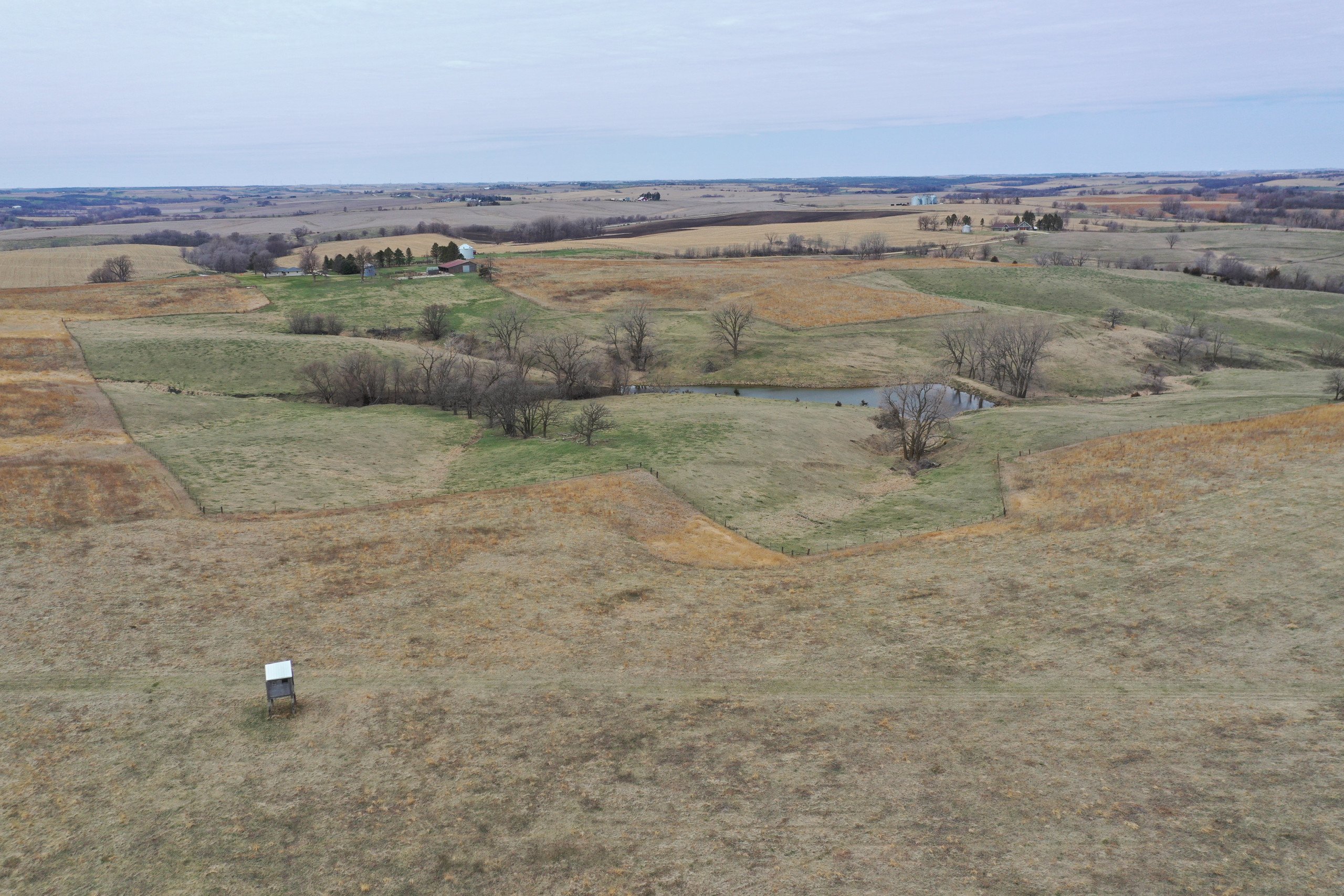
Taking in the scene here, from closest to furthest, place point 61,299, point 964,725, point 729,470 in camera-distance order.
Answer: point 964,725
point 729,470
point 61,299

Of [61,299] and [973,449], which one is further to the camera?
[61,299]

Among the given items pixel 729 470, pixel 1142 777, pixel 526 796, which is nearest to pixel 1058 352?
pixel 729 470

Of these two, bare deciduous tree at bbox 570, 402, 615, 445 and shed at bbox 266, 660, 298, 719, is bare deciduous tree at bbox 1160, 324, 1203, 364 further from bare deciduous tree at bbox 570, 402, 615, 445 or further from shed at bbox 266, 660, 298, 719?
shed at bbox 266, 660, 298, 719

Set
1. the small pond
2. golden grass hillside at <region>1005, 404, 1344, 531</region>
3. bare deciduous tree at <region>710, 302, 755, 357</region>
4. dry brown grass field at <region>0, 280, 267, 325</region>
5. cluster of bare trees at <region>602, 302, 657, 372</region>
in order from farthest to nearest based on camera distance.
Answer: bare deciduous tree at <region>710, 302, 755, 357</region> → cluster of bare trees at <region>602, 302, 657, 372</region> → dry brown grass field at <region>0, 280, 267, 325</region> → the small pond → golden grass hillside at <region>1005, 404, 1344, 531</region>

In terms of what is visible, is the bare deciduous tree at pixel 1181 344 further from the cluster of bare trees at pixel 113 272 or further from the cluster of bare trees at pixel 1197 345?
the cluster of bare trees at pixel 113 272

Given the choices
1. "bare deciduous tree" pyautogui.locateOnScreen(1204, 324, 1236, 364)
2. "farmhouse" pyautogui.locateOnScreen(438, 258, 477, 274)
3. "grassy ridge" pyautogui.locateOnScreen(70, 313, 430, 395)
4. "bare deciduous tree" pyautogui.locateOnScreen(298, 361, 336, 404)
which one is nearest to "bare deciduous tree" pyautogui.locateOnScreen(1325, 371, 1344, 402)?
"bare deciduous tree" pyautogui.locateOnScreen(1204, 324, 1236, 364)

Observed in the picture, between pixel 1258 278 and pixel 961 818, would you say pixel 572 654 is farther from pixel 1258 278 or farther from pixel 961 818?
pixel 1258 278
